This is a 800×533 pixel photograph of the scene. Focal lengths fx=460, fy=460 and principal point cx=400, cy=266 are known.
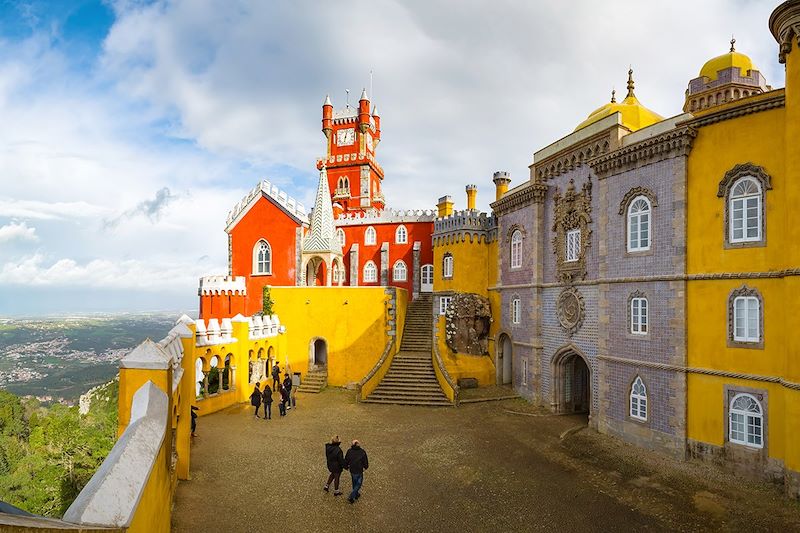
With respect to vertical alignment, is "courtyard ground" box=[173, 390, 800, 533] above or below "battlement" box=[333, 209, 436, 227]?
below

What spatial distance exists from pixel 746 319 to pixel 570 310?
6.55 meters

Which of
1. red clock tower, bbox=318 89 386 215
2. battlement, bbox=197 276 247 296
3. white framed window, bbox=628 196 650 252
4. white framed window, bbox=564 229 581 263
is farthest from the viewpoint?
red clock tower, bbox=318 89 386 215

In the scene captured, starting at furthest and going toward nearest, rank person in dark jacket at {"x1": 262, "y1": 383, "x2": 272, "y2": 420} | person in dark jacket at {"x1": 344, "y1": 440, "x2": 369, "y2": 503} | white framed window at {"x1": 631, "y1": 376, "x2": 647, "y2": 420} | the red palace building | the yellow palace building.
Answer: the red palace building → person in dark jacket at {"x1": 262, "y1": 383, "x2": 272, "y2": 420} → white framed window at {"x1": 631, "y1": 376, "x2": 647, "y2": 420} → the yellow palace building → person in dark jacket at {"x1": 344, "y1": 440, "x2": 369, "y2": 503}

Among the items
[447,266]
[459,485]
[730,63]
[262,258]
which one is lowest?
[459,485]

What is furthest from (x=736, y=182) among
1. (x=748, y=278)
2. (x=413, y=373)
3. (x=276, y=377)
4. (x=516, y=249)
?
(x=276, y=377)

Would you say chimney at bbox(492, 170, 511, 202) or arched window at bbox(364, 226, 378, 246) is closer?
chimney at bbox(492, 170, 511, 202)

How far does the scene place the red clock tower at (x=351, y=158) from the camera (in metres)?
41.1

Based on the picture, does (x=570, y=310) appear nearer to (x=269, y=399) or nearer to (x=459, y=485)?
(x=459, y=485)

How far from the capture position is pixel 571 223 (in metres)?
18.8

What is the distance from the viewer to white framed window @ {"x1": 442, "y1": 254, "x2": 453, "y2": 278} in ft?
88.5

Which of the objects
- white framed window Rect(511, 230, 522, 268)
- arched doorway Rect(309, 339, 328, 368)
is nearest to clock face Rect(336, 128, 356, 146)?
arched doorway Rect(309, 339, 328, 368)

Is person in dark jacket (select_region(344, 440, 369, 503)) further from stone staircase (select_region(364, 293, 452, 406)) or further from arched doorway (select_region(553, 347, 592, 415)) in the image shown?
arched doorway (select_region(553, 347, 592, 415))

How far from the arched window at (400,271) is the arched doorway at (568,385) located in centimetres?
1540

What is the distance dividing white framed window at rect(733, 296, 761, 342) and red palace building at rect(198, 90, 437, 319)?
68.6 ft
